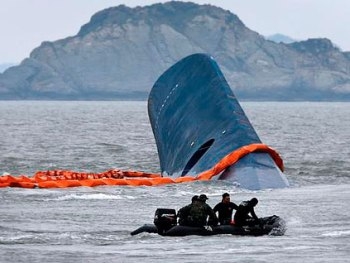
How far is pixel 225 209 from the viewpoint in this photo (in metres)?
36.3

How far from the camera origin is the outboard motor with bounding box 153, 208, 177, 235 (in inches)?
1400

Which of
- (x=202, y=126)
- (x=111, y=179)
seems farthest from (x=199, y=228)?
(x=202, y=126)

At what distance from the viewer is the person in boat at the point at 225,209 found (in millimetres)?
36156

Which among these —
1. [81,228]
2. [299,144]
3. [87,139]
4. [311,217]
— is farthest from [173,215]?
[87,139]

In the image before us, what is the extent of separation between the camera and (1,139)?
101625 millimetres

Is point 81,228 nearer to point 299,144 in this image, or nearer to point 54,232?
point 54,232

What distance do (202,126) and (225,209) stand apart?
23304 millimetres

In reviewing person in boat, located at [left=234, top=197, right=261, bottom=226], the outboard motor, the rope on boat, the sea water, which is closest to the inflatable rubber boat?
the outboard motor

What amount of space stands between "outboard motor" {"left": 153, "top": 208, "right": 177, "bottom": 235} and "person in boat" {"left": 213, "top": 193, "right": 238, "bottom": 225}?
5.01 feet

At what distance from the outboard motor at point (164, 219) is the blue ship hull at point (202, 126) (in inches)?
596

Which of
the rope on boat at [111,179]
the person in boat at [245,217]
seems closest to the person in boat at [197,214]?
the person in boat at [245,217]

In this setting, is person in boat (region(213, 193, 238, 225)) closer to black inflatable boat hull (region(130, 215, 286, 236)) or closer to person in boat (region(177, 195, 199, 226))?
black inflatable boat hull (region(130, 215, 286, 236))

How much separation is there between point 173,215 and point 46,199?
1161 cm

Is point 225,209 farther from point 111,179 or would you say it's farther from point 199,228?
point 111,179
